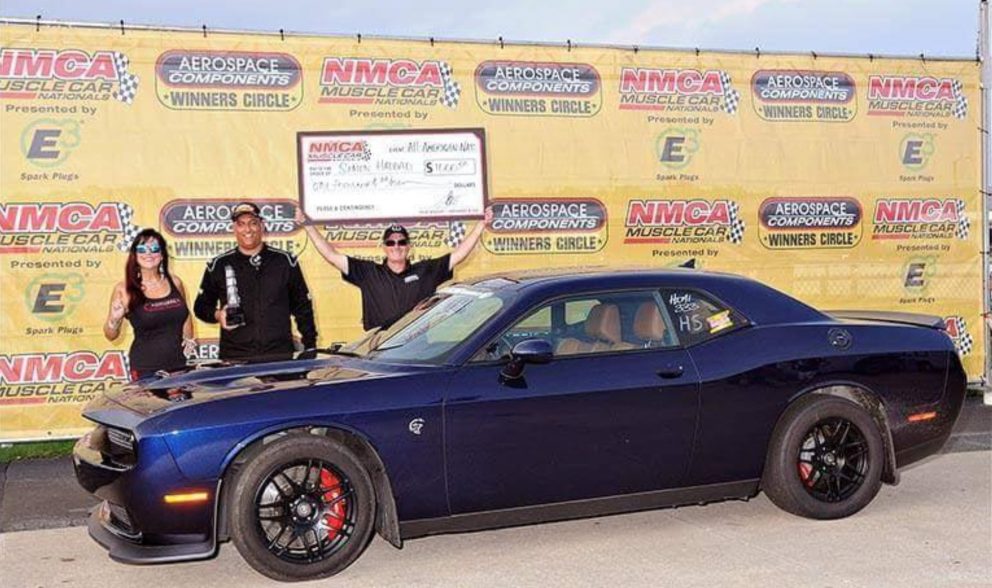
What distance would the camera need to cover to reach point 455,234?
9492mm

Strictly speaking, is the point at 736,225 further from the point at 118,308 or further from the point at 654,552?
the point at 118,308

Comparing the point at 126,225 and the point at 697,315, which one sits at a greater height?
the point at 126,225

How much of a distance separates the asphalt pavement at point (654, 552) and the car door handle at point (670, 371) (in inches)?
34.1

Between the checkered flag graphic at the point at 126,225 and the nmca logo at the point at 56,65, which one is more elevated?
the nmca logo at the point at 56,65

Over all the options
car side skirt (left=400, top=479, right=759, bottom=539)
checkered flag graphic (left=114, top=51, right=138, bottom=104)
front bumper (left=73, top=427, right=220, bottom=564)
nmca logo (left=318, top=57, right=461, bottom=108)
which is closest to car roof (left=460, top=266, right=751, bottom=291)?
car side skirt (left=400, top=479, right=759, bottom=539)

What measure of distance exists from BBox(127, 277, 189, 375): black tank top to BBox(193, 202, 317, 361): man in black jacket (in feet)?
1.06

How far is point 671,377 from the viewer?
5918 millimetres

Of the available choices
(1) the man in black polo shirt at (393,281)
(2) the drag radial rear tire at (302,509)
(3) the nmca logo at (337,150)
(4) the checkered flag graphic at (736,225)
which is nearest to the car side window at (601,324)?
(2) the drag radial rear tire at (302,509)

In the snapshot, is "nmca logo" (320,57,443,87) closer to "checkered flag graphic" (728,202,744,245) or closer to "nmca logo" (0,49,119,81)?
"nmca logo" (0,49,119,81)

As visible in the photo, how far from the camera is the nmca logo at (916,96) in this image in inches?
425

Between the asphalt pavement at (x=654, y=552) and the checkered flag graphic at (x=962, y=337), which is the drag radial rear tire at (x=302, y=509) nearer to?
the asphalt pavement at (x=654, y=552)

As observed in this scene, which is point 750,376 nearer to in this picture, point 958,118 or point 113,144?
point 113,144

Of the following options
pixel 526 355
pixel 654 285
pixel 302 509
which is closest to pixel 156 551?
pixel 302 509

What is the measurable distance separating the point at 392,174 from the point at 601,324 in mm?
3774
